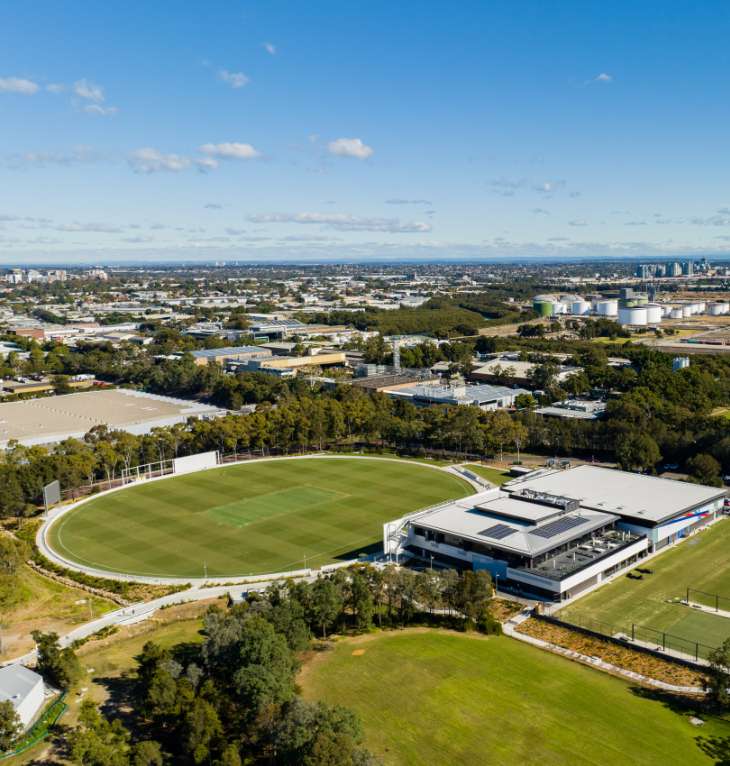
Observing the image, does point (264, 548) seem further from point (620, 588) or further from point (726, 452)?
point (726, 452)

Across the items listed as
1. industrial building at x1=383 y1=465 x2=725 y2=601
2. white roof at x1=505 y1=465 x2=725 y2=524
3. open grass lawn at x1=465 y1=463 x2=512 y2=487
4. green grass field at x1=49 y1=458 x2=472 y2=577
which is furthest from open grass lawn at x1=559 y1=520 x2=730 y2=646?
open grass lawn at x1=465 y1=463 x2=512 y2=487

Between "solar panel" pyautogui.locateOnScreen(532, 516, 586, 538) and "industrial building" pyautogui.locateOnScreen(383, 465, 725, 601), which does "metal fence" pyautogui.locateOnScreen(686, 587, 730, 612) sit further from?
"solar panel" pyautogui.locateOnScreen(532, 516, 586, 538)

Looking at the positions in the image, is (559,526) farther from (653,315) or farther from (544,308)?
(544,308)

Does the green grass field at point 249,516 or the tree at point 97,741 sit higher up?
the tree at point 97,741

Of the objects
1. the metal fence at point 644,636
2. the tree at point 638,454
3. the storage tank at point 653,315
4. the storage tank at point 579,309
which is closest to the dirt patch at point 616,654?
the metal fence at point 644,636

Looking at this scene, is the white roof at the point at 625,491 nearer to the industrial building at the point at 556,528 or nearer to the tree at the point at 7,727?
the industrial building at the point at 556,528

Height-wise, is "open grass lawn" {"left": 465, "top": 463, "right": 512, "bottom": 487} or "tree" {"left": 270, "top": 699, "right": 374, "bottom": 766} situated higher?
"tree" {"left": 270, "top": 699, "right": 374, "bottom": 766}
